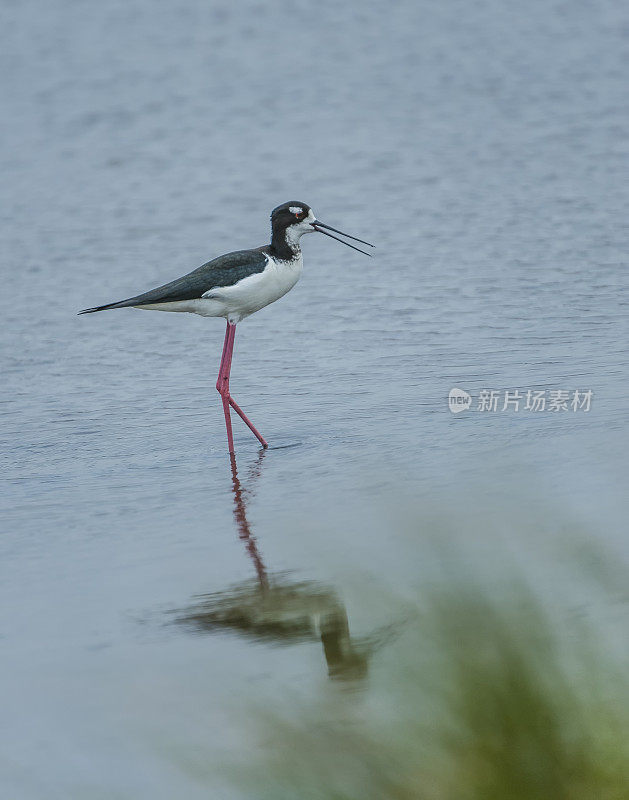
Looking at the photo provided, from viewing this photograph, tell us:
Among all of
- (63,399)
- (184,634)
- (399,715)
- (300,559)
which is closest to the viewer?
(399,715)

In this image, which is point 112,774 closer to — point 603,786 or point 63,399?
point 603,786

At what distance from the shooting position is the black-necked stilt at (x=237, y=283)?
7.48 metres

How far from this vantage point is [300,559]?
5.22 m

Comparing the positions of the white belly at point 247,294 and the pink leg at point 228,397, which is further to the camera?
the white belly at point 247,294

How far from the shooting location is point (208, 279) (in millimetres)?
7484

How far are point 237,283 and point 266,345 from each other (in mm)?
1642

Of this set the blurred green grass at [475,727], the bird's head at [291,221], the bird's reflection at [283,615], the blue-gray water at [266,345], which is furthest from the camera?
the bird's head at [291,221]

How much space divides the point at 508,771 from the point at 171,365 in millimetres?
6741

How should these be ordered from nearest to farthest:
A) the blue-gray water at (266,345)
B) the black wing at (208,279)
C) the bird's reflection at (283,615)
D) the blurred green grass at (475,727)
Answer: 1. the blurred green grass at (475,727)
2. the bird's reflection at (283,615)
3. the blue-gray water at (266,345)
4. the black wing at (208,279)

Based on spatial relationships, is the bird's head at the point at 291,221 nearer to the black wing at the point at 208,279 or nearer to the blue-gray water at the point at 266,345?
the black wing at the point at 208,279

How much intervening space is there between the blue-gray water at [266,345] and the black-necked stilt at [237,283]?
1.74ft

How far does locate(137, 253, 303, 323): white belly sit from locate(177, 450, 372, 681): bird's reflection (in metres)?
2.56

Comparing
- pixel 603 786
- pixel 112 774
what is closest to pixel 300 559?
pixel 112 774

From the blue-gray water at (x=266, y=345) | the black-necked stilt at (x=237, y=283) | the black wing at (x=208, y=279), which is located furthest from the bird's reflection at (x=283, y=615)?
the black wing at (x=208, y=279)
